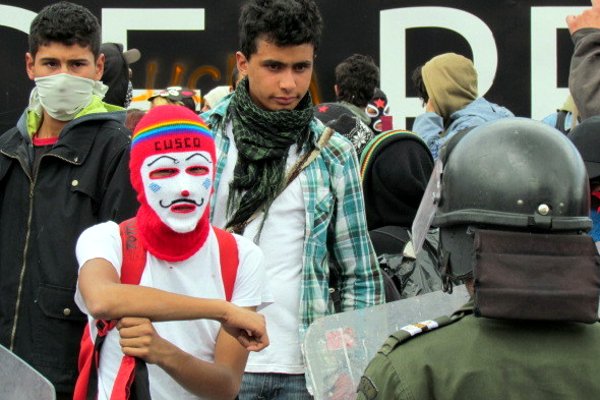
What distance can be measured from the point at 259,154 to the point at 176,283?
89 cm

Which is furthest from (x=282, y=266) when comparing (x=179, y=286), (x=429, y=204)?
(x=429, y=204)

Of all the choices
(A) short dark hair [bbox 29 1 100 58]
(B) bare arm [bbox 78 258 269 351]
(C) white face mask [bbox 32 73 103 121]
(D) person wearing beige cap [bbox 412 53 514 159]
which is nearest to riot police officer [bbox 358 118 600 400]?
(B) bare arm [bbox 78 258 269 351]

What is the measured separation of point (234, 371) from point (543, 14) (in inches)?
242

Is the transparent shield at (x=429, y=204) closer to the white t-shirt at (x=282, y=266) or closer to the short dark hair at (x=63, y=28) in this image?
the white t-shirt at (x=282, y=266)

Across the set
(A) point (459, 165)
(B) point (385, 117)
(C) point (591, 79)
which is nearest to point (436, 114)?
(B) point (385, 117)

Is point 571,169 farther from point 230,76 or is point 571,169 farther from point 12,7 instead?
point 12,7

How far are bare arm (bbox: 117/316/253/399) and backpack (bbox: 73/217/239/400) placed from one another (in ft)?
0.19

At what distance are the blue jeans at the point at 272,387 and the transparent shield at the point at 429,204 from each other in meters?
1.24

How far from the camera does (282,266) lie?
4.14m

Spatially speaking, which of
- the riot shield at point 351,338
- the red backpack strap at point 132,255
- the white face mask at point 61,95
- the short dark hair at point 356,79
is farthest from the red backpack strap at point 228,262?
the short dark hair at point 356,79

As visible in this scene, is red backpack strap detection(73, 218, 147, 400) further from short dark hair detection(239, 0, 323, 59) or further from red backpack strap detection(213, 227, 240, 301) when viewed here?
short dark hair detection(239, 0, 323, 59)

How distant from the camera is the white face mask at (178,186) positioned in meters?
3.40

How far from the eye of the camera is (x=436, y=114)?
7547 millimetres

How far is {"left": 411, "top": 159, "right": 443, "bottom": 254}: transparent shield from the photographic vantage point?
2.60m
